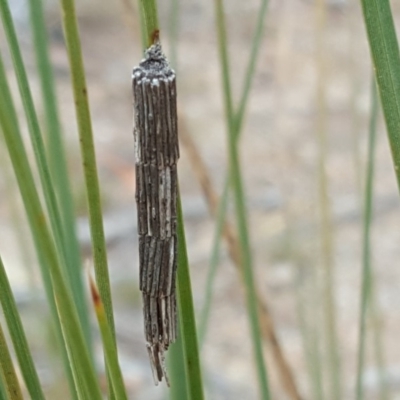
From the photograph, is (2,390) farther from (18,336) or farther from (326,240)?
(326,240)

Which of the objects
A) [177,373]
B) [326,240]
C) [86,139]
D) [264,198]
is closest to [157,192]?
[86,139]

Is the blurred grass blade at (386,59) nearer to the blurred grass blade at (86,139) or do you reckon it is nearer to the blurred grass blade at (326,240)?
the blurred grass blade at (86,139)

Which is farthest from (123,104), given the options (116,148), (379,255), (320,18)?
(320,18)

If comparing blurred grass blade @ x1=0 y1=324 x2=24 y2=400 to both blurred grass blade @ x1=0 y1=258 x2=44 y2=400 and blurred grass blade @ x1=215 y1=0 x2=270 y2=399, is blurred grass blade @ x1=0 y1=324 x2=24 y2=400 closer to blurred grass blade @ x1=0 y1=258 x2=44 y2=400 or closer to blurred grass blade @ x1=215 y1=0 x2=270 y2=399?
blurred grass blade @ x1=0 y1=258 x2=44 y2=400

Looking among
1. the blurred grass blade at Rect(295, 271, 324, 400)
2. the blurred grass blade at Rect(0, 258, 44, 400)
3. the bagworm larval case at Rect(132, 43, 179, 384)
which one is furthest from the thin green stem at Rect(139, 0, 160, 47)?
the blurred grass blade at Rect(295, 271, 324, 400)

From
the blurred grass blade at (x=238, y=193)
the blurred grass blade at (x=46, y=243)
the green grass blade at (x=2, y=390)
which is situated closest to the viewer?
the blurred grass blade at (x=46, y=243)

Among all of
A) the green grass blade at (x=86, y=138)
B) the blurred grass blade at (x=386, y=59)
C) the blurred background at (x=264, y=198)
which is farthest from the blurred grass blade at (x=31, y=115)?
the blurred background at (x=264, y=198)

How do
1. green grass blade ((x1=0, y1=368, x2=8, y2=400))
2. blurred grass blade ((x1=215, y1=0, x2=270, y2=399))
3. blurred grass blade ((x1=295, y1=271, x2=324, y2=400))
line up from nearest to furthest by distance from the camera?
green grass blade ((x1=0, y1=368, x2=8, y2=400)), blurred grass blade ((x1=215, y1=0, x2=270, y2=399)), blurred grass blade ((x1=295, y1=271, x2=324, y2=400))
